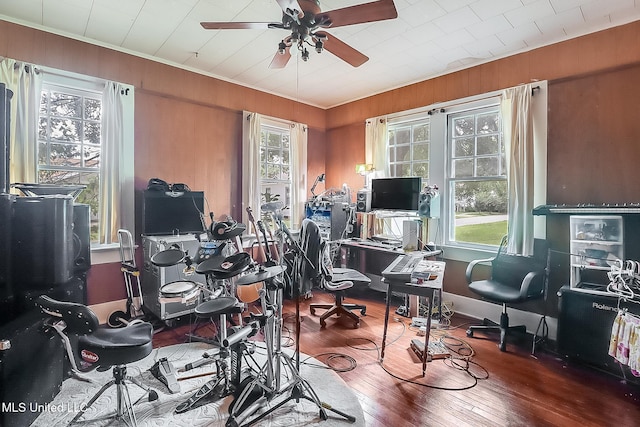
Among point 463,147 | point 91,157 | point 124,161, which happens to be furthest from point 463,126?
point 91,157

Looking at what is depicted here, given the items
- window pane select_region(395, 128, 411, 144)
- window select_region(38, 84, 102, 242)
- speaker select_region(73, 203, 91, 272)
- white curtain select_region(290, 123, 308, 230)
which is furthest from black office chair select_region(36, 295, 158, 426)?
window pane select_region(395, 128, 411, 144)

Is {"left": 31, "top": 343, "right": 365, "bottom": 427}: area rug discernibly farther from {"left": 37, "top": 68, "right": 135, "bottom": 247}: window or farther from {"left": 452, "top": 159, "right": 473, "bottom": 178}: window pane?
{"left": 452, "top": 159, "right": 473, "bottom": 178}: window pane

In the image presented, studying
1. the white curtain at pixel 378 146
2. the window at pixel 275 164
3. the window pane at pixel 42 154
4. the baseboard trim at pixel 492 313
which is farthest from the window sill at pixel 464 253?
the window pane at pixel 42 154

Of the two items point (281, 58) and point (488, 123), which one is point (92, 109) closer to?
point (281, 58)

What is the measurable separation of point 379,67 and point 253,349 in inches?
136

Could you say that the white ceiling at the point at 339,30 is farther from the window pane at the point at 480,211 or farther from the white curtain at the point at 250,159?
the window pane at the point at 480,211

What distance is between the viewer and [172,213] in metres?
3.49

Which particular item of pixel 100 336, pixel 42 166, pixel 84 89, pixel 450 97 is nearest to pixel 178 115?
pixel 84 89

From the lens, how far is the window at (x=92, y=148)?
10.1ft

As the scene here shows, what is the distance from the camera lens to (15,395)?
1686mm

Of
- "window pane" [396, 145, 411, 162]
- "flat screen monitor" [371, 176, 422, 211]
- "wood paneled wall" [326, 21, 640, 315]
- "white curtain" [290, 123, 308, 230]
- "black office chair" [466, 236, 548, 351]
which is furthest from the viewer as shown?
"white curtain" [290, 123, 308, 230]

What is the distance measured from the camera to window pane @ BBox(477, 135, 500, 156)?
3.62m

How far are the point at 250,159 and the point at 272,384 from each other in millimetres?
3002

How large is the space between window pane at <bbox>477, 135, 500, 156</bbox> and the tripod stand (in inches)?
112
